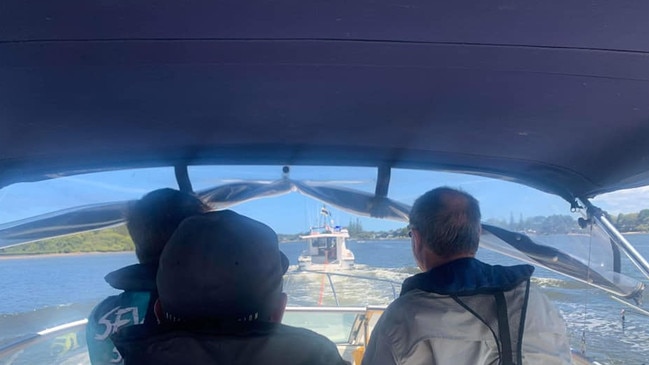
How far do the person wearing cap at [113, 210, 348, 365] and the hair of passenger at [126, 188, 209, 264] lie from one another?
2.30 feet

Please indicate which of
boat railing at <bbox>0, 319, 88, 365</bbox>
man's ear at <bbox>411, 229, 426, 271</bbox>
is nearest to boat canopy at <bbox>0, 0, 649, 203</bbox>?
man's ear at <bbox>411, 229, 426, 271</bbox>

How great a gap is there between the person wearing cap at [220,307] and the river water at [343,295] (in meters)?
2.41

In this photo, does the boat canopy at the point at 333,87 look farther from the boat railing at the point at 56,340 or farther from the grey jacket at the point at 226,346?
the boat railing at the point at 56,340

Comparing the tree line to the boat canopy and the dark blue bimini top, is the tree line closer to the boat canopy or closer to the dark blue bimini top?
the boat canopy

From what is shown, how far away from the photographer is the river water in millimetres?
3588

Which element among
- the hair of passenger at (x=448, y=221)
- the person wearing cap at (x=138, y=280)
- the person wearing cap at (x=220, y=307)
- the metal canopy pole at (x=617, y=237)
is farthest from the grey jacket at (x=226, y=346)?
the metal canopy pole at (x=617, y=237)

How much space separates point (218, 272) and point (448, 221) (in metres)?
0.99

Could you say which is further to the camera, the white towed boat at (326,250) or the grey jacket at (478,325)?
the white towed boat at (326,250)

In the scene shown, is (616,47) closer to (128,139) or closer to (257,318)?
(257,318)

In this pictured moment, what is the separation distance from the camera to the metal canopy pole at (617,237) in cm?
228

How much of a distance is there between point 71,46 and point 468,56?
98cm

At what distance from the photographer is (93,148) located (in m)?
2.25

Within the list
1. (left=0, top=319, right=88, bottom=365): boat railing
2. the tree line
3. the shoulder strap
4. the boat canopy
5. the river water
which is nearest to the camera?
the boat canopy

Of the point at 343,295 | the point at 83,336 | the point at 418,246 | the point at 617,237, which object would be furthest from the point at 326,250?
the point at 418,246
